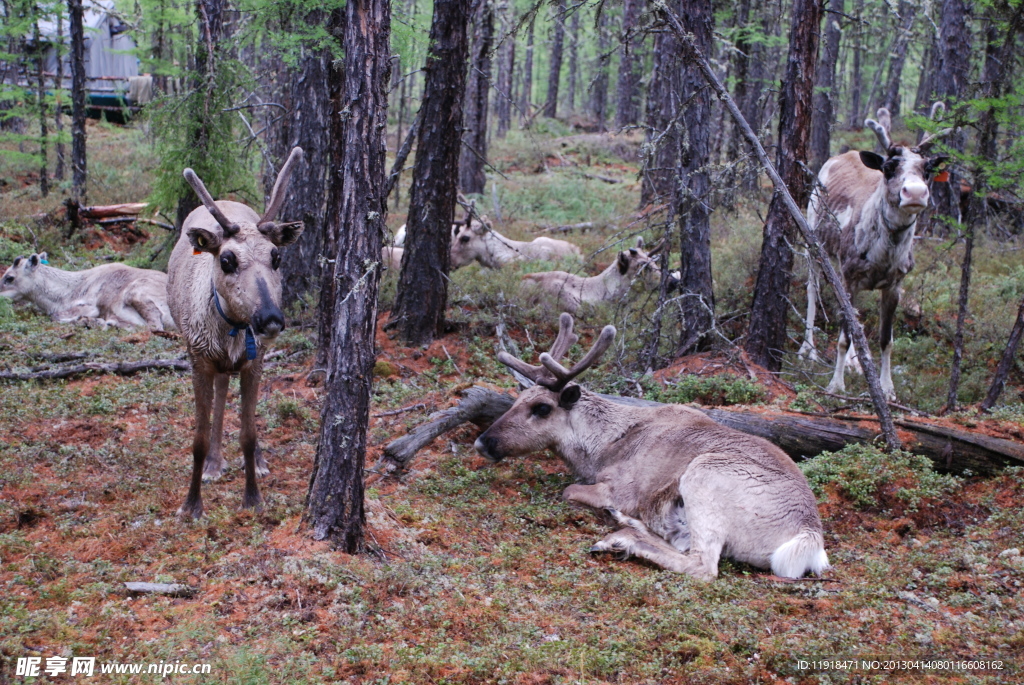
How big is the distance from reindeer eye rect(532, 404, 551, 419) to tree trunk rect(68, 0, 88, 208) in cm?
1446

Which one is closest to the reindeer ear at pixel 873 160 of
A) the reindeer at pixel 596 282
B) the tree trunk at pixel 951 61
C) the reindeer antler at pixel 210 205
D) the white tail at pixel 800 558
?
the reindeer at pixel 596 282

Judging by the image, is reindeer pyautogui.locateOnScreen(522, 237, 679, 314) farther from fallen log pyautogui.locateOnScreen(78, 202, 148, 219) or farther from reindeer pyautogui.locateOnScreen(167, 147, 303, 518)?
fallen log pyautogui.locateOnScreen(78, 202, 148, 219)

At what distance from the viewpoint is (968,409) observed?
8.45 meters

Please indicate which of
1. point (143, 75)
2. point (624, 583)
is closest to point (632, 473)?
point (624, 583)

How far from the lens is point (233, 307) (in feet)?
20.1

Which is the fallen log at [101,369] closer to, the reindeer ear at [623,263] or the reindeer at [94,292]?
the reindeer at [94,292]

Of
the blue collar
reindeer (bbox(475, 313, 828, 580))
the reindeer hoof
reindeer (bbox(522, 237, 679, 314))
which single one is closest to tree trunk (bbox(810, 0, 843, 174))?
reindeer (bbox(522, 237, 679, 314))

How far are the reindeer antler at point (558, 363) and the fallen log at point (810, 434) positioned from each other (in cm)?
48

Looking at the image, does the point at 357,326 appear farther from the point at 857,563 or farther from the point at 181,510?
the point at 857,563

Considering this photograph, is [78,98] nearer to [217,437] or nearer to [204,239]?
[217,437]

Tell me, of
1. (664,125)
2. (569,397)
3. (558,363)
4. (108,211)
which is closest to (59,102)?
(108,211)

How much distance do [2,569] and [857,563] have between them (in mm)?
5742

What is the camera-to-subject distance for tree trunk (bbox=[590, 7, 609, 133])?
8312 mm

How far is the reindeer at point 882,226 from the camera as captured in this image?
9195 millimetres
